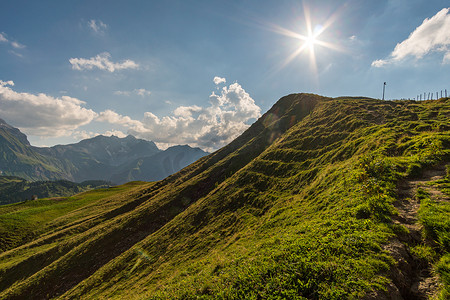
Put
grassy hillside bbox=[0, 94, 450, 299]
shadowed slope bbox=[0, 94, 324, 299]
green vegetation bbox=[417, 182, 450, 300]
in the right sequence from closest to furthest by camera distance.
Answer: green vegetation bbox=[417, 182, 450, 300], grassy hillside bbox=[0, 94, 450, 299], shadowed slope bbox=[0, 94, 324, 299]

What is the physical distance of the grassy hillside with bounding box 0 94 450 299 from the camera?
10242 millimetres

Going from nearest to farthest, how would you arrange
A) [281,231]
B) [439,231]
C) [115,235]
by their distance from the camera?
[439,231] < [281,231] < [115,235]

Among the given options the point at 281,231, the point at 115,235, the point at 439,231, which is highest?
the point at 439,231

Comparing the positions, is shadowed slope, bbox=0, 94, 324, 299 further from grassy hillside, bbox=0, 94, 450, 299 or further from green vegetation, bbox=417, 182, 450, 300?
green vegetation, bbox=417, 182, 450, 300

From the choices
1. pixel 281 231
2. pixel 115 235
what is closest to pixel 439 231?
Answer: pixel 281 231

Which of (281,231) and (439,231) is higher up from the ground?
(439,231)

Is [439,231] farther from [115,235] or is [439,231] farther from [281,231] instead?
[115,235]

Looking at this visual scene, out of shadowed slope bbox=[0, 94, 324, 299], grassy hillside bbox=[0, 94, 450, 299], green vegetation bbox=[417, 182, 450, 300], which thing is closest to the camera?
green vegetation bbox=[417, 182, 450, 300]

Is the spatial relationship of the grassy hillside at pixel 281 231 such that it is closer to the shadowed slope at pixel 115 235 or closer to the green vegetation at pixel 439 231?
the green vegetation at pixel 439 231

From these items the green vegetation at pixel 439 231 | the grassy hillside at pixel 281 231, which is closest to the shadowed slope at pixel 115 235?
the grassy hillside at pixel 281 231

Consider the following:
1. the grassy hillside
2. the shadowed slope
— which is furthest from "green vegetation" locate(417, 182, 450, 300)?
the shadowed slope

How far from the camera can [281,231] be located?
18750 mm

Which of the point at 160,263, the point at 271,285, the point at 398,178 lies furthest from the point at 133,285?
the point at 398,178

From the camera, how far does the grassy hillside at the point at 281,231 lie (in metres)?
10.2
